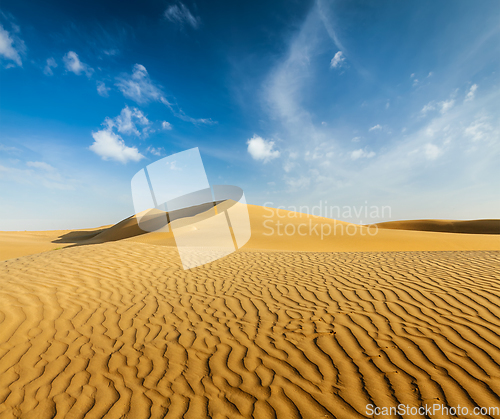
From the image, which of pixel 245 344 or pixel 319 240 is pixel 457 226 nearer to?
pixel 319 240

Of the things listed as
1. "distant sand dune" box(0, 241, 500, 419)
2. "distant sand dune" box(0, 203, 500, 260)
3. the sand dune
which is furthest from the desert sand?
the sand dune

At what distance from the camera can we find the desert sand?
2.27 meters

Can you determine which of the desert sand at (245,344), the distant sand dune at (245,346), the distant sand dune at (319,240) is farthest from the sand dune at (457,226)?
the distant sand dune at (245,346)

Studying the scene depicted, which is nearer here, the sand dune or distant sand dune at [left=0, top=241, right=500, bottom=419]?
distant sand dune at [left=0, top=241, right=500, bottom=419]

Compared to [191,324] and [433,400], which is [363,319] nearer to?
[433,400]

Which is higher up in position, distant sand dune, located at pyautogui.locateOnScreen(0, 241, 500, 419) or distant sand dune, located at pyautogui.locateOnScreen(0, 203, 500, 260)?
distant sand dune, located at pyautogui.locateOnScreen(0, 203, 500, 260)

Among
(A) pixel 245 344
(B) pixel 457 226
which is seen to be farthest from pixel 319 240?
(B) pixel 457 226

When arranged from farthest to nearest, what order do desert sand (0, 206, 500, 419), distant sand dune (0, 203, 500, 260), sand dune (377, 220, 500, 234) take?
1. sand dune (377, 220, 500, 234)
2. distant sand dune (0, 203, 500, 260)
3. desert sand (0, 206, 500, 419)

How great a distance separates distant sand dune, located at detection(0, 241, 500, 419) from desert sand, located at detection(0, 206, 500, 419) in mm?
16

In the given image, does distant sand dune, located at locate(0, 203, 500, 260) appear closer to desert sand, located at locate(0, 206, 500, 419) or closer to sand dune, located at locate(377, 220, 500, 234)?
desert sand, located at locate(0, 206, 500, 419)

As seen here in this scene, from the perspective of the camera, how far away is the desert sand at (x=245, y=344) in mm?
2273

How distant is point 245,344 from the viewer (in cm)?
321

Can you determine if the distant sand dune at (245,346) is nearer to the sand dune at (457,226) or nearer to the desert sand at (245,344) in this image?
the desert sand at (245,344)

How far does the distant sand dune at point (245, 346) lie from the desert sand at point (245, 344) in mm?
16
